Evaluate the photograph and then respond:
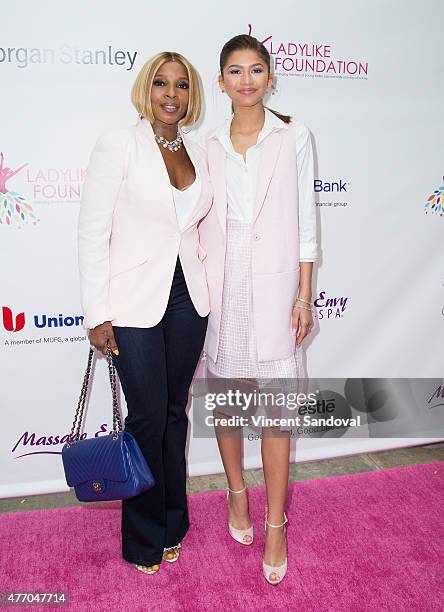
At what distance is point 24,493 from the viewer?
291cm

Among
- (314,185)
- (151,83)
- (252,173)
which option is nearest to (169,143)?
(151,83)

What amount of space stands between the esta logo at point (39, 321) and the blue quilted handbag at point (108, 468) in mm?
736

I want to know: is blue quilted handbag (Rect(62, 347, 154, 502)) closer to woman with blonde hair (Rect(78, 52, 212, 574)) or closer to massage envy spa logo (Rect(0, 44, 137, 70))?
woman with blonde hair (Rect(78, 52, 212, 574))

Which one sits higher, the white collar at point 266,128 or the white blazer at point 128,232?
the white collar at point 266,128

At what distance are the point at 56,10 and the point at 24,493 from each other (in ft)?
7.12

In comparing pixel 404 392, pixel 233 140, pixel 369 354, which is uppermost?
pixel 233 140

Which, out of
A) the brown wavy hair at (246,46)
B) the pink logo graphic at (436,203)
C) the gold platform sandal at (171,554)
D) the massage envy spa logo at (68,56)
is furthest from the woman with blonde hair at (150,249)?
the pink logo graphic at (436,203)

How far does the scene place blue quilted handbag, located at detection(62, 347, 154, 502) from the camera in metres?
2.05

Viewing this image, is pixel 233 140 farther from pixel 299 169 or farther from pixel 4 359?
pixel 4 359

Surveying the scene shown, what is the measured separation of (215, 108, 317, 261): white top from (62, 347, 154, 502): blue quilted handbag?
0.70 m

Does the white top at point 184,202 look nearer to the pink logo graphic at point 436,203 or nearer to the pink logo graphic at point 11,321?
the pink logo graphic at point 11,321

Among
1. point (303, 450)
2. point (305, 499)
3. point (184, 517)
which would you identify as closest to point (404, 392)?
point (303, 450)

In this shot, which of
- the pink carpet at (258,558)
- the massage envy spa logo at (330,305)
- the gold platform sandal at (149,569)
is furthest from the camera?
the massage envy spa logo at (330,305)

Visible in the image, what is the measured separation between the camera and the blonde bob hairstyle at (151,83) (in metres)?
2.01
